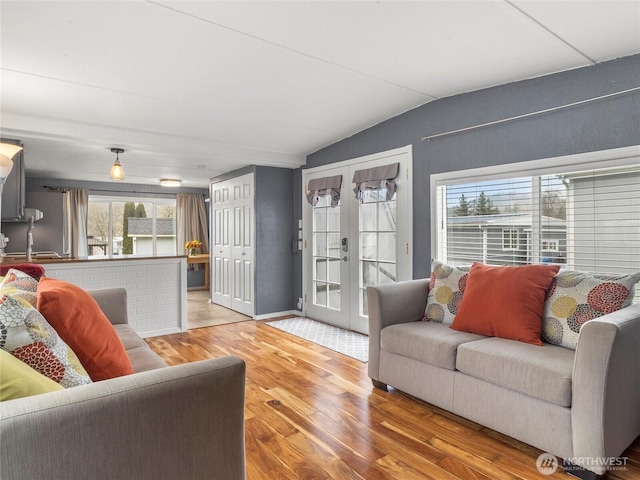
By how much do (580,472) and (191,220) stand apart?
7.28 m

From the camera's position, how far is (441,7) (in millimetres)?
2137

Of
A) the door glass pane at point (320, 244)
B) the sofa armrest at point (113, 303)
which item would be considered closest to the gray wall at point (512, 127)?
the door glass pane at point (320, 244)

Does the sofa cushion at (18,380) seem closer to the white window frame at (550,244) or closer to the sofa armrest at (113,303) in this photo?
the sofa armrest at (113,303)

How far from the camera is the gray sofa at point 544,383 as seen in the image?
175cm

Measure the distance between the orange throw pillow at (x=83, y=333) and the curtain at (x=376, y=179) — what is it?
120 inches

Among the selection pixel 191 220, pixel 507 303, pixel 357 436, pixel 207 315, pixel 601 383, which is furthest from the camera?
pixel 191 220

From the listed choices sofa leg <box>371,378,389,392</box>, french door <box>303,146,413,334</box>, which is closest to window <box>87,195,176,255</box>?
french door <box>303,146,413,334</box>

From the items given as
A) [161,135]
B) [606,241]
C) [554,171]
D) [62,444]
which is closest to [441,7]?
[554,171]

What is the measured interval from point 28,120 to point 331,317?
11.8 feet

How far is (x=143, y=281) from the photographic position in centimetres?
424

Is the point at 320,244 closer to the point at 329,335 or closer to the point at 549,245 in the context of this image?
the point at 329,335

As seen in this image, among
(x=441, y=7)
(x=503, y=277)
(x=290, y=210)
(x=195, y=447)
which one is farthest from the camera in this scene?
(x=290, y=210)

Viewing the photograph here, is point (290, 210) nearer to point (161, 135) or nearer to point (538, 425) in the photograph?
point (161, 135)

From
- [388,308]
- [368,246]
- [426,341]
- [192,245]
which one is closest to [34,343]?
[426,341]
